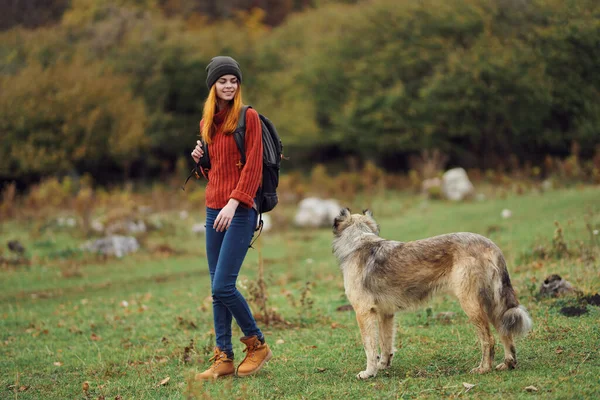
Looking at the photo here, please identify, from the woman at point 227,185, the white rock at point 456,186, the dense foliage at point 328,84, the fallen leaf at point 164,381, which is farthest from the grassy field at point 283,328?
the dense foliage at point 328,84

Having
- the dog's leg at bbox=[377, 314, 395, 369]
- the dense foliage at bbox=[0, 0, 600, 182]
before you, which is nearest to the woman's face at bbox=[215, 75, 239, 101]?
the dog's leg at bbox=[377, 314, 395, 369]

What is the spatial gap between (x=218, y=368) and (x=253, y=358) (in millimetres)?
309

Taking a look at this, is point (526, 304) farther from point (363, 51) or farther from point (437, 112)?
point (363, 51)

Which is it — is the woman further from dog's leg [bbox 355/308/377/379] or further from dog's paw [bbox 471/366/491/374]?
dog's paw [bbox 471/366/491/374]

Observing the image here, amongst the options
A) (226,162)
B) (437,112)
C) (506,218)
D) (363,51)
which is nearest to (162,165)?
(363,51)

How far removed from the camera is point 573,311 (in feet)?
23.0

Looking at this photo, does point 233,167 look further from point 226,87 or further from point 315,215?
point 315,215

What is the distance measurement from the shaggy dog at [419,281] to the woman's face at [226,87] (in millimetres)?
Answer: 1454

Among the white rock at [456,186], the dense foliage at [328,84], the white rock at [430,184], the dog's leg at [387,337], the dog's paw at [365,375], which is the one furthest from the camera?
the dense foliage at [328,84]

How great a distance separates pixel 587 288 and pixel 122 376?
202 inches

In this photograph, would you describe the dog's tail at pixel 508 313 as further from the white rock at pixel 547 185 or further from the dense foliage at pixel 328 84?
the white rock at pixel 547 185

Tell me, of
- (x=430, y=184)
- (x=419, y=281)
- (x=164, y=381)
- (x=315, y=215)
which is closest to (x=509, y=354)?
(x=419, y=281)

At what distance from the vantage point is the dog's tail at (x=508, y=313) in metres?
5.09

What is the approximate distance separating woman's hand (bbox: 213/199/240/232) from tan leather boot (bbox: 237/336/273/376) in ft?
3.57
